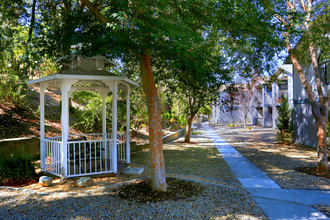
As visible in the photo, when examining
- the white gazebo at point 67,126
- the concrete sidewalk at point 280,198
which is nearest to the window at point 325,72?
the concrete sidewalk at point 280,198

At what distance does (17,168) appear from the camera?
579 centimetres

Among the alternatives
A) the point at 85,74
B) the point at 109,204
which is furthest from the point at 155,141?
the point at 85,74

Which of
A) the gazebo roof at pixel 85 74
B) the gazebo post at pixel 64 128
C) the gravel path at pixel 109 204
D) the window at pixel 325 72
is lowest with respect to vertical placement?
the gravel path at pixel 109 204

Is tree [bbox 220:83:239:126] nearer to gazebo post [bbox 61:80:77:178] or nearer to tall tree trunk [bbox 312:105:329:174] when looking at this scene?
tall tree trunk [bbox 312:105:329:174]

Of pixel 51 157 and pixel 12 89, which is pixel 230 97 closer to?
pixel 51 157

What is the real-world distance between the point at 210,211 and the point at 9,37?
8347mm

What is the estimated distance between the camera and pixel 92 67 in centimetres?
685

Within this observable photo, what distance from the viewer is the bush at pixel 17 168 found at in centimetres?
571

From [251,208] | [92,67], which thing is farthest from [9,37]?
[251,208]

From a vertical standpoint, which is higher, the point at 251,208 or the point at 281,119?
the point at 281,119

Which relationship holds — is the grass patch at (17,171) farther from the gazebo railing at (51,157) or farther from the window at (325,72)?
the window at (325,72)

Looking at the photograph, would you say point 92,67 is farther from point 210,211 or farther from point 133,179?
point 210,211

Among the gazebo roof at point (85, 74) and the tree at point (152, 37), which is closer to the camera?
the tree at point (152, 37)

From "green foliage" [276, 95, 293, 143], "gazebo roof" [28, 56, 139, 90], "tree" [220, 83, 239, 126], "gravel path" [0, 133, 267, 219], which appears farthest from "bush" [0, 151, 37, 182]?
"green foliage" [276, 95, 293, 143]
